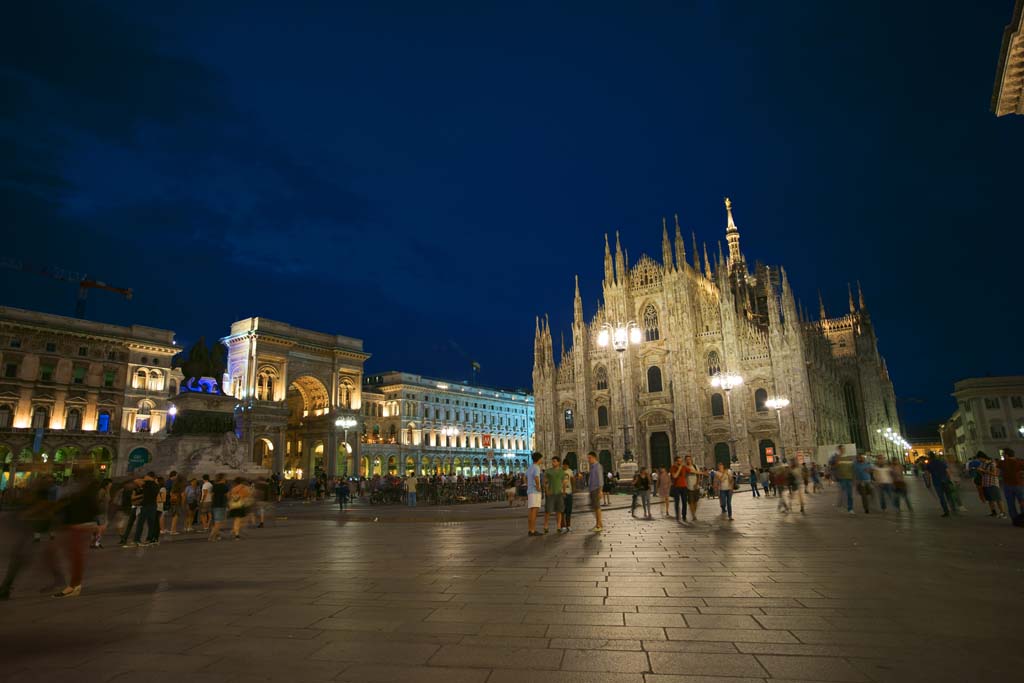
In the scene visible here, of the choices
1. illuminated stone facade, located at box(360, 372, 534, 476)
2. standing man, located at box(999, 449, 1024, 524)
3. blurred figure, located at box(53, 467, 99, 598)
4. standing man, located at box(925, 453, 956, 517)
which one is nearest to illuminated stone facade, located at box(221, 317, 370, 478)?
illuminated stone facade, located at box(360, 372, 534, 476)

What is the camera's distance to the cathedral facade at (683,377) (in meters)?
45.2

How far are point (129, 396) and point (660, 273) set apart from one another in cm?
4793

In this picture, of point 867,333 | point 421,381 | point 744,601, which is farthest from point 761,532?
point 867,333

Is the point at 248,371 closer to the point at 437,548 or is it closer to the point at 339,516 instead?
the point at 339,516

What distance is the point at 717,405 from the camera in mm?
48344

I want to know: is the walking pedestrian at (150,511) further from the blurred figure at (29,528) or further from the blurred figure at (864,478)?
the blurred figure at (864,478)

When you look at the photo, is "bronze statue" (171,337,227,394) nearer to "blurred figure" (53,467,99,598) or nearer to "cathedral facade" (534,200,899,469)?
"blurred figure" (53,467,99,598)

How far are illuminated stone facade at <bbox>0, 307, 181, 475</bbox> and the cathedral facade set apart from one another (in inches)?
1344

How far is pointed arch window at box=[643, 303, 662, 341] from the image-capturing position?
53.0 meters

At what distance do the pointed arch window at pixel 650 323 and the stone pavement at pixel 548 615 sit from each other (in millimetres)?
43571

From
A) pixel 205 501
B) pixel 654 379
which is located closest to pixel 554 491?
pixel 205 501

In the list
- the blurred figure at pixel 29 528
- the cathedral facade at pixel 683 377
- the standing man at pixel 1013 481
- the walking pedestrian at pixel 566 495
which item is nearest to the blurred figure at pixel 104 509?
the blurred figure at pixel 29 528

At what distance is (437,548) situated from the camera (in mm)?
10023

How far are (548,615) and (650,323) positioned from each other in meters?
50.1
